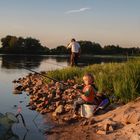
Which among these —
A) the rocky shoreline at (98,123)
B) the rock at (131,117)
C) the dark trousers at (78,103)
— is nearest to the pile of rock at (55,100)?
→ the rocky shoreline at (98,123)

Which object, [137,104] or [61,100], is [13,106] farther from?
[137,104]

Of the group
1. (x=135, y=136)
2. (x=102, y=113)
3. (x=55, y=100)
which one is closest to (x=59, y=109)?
(x=102, y=113)

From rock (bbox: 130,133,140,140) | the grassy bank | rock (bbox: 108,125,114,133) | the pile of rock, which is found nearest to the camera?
rock (bbox: 130,133,140,140)

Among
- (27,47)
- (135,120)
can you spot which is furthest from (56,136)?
(27,47)

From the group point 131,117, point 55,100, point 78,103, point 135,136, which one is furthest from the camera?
point 55,100

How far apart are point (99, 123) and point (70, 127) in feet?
2.66

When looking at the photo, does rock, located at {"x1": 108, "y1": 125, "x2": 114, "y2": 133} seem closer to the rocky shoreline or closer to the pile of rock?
the rocky shoreline

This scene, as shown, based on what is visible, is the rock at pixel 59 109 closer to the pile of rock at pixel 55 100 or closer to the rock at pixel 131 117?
the pile of rock at pixel 55 100

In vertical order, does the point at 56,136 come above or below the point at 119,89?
below

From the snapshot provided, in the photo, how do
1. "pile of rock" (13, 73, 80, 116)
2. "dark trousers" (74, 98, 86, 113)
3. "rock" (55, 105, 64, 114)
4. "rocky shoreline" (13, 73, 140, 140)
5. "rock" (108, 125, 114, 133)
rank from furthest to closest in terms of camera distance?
"pile of rock" (13, 73, 80, 116) → "rock" (55, 105, 64, 114) → "dark trousers" (74, 98, 86, 113) → "rock" (108, 125, 114, 133) → "rocky shoreline" (13, 73, 140, 140)

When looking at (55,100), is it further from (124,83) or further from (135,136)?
(135,136)

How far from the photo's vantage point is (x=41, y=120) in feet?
42.2

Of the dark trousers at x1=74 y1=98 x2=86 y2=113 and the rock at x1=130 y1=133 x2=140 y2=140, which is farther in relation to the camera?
the dark trousers at x1=74 y1=98 x2=86 y2=113

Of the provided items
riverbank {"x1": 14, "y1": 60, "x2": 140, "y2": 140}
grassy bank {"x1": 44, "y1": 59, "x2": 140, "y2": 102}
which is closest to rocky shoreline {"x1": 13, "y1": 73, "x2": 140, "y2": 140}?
riverbank {"x1": 14, "y1": 60, "x2": 140, "y2": 140}
